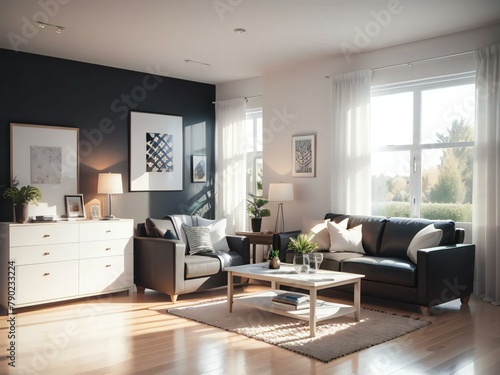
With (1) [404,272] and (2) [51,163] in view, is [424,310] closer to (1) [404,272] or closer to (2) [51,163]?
(1) [404,272]

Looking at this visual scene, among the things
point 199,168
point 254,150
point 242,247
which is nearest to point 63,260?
point 242,247

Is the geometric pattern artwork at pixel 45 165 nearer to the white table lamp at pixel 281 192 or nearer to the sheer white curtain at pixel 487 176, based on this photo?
the white table lamp at pixel 281 192

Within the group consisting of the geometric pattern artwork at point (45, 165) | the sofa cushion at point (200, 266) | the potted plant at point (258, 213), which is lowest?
the sofa cushion at point (200, 266)

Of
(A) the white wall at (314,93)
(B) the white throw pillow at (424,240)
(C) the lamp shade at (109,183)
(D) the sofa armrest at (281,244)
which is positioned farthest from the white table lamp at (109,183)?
(B) the white throw pillow at (424,240)

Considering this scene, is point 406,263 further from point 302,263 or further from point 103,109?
point 103,109

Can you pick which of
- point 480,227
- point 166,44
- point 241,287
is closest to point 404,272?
point 480,227

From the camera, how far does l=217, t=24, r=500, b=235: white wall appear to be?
221 inches

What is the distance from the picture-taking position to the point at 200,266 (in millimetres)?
5699

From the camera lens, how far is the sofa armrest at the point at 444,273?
15.5ft

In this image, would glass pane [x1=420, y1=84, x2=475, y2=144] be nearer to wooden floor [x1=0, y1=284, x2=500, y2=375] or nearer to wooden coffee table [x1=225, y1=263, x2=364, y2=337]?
wooden floor [x1=0, y1=284, x2=500, y2=375]

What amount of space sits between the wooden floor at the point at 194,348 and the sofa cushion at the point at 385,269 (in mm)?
351

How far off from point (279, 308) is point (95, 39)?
3.52 metres

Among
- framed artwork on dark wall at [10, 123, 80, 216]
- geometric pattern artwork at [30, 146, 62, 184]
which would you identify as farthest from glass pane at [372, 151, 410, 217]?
geometric pattern artwork at [30, 146, 62, 184]

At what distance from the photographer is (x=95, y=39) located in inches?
221
